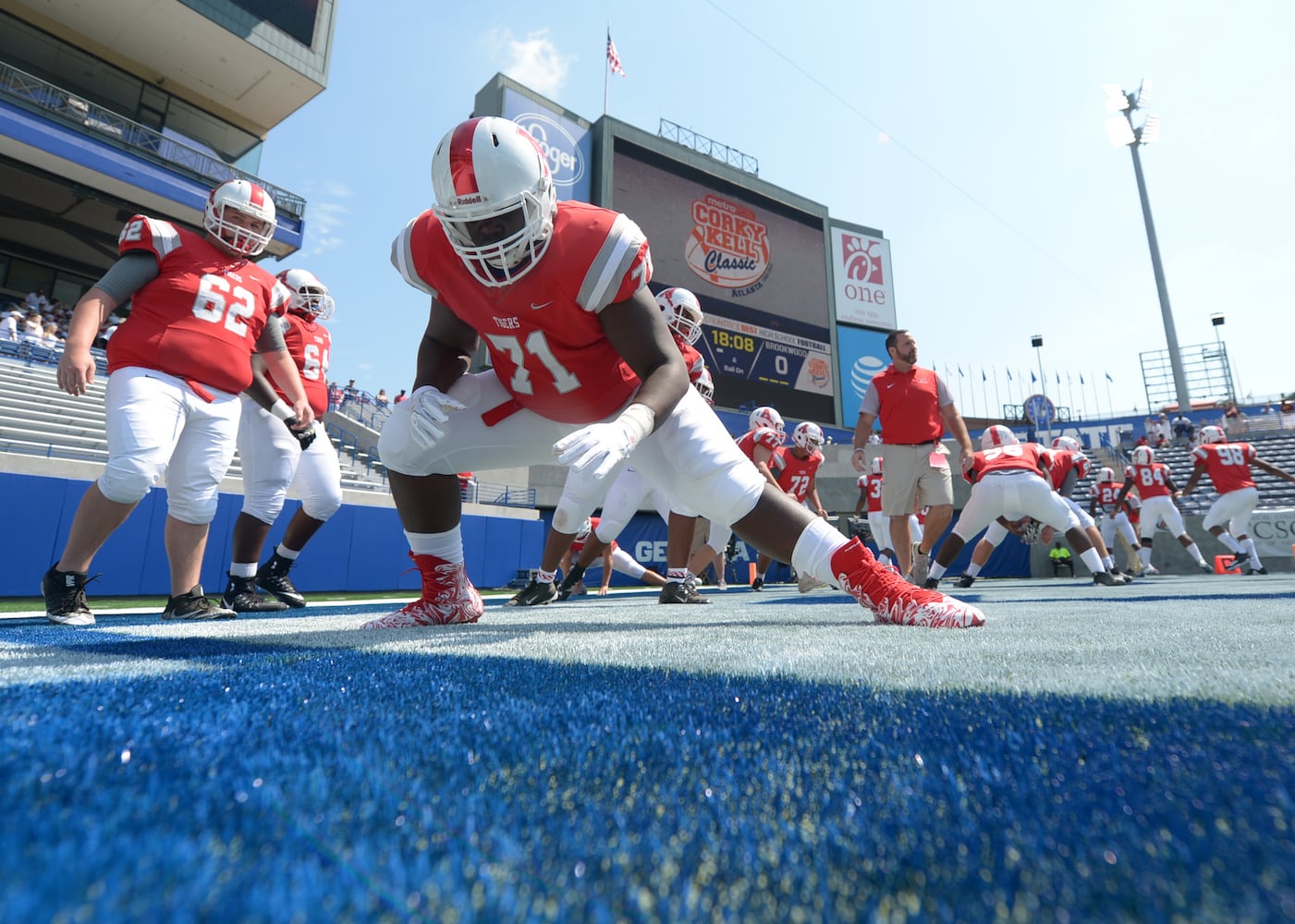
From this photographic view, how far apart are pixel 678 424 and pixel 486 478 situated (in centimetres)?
1383

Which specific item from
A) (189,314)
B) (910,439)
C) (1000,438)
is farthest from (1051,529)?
(189,314)

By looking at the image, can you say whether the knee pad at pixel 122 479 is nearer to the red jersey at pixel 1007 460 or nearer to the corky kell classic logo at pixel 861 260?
the red jersey at pixel 1007 460

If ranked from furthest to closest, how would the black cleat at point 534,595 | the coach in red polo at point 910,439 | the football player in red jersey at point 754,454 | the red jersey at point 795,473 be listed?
1. the red jersey at point 795,473
2. the football player in red jersey at point 754,454
3. the coach in red polo at point 910,439
4. the black cleat at point 534,595

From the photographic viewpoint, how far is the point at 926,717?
712 mm

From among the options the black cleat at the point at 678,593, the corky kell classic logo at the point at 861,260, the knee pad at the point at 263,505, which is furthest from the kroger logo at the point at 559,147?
the knee pad at the point at 263,505

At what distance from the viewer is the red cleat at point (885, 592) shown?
178 cm

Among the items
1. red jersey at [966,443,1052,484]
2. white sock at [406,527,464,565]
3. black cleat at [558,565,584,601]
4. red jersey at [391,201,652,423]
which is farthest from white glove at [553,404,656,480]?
red jersey at [966,443,1052,484]

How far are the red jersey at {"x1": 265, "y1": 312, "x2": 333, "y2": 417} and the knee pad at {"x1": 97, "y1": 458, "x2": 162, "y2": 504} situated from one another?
1.45 m

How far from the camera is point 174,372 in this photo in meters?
2.38

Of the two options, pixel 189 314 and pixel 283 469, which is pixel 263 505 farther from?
pixel 189 314

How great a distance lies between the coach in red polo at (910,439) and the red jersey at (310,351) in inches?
128

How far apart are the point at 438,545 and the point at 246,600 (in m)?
1.42

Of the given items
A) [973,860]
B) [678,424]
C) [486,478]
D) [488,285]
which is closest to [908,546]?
[678,424]

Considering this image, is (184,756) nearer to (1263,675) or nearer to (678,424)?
(1263,675)
